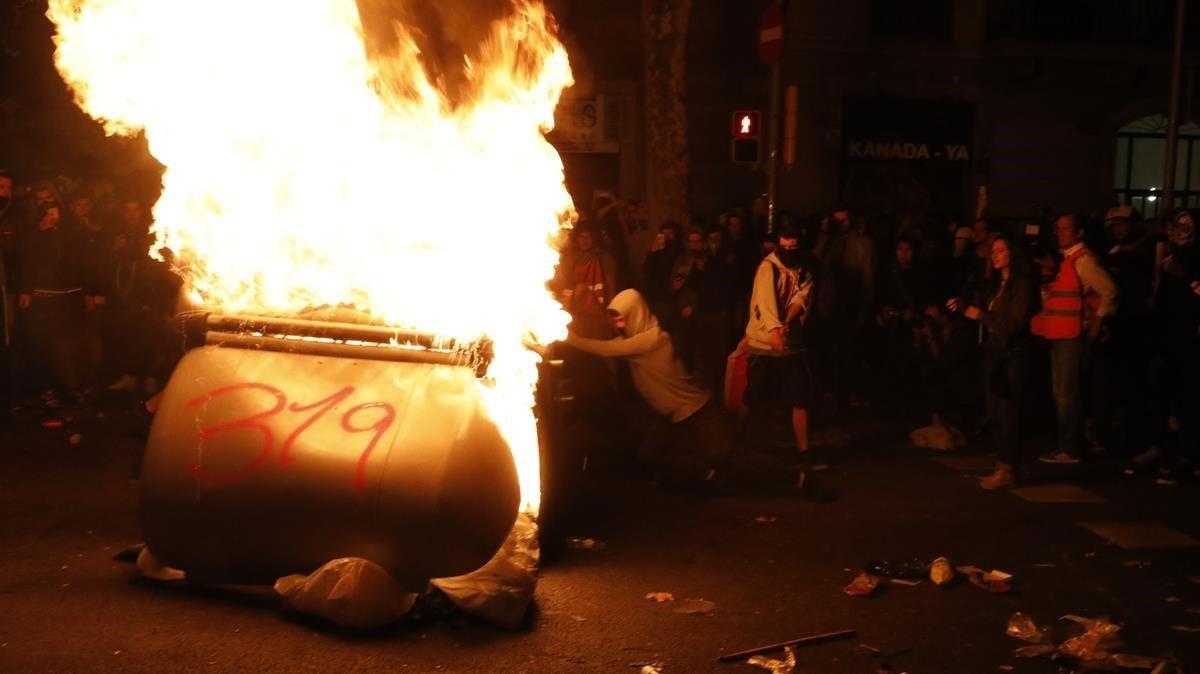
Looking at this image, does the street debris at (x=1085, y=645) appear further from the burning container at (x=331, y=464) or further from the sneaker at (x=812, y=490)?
the burning container at (x=331, y=464)

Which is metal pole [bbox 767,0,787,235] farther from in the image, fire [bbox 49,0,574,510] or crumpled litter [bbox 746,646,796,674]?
crumpled litter [bbox 746,646,796,674]

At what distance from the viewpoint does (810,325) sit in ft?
33.2

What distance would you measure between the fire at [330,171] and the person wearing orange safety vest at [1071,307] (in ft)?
15.6

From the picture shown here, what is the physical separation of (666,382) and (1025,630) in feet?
11.2

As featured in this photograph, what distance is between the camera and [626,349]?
28.8 feet

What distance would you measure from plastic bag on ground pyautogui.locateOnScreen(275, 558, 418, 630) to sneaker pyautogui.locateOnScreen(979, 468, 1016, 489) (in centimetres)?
509

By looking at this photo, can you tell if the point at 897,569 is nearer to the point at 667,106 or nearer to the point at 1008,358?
the point at 1008,358

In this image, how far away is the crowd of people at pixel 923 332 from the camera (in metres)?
9.22

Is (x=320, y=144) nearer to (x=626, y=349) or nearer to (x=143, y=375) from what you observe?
(x=626, y=349)

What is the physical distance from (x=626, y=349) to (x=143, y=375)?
19.6 ft

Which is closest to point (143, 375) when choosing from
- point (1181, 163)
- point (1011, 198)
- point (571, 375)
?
point (571, 375)

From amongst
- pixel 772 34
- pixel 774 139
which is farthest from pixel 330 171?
pixel 774 139

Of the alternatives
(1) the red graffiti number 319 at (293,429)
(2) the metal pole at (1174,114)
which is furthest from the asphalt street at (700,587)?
(2) the metal pole at (1174,114)

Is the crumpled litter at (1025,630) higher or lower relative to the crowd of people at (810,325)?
lower
